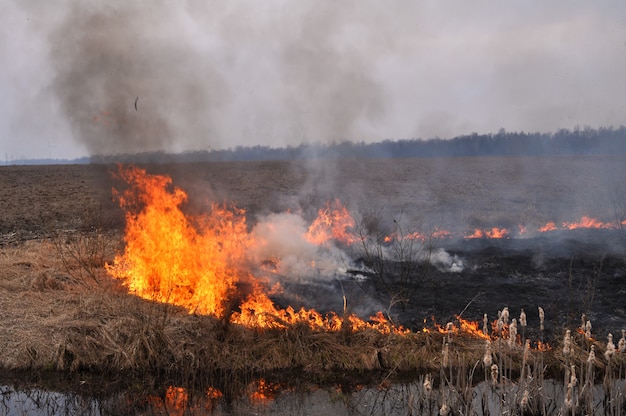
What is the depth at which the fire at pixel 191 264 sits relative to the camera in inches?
360

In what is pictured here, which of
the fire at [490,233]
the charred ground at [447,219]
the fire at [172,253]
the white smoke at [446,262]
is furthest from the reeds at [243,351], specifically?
the fire at [490,233]

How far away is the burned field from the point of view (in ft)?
26.0

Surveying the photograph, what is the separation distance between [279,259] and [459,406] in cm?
790

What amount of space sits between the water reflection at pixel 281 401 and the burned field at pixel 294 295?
0.38 metres

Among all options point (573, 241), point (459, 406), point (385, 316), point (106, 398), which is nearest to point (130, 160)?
point (106, 398)

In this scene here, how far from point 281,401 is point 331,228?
965 centimetres

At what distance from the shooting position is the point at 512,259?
13977 millimetres

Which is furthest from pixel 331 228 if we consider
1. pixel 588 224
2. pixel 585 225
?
pixel 588 224

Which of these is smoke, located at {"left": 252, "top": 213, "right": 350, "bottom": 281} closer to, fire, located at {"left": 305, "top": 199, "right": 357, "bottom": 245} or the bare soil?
fire, located at {"left": 305, "top": 199, "right": 357, "bottom": 245}

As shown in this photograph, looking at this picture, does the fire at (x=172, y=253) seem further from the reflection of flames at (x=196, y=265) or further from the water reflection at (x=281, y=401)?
the water reflection at (x=281, y=401)

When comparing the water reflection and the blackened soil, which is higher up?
the blackened soil

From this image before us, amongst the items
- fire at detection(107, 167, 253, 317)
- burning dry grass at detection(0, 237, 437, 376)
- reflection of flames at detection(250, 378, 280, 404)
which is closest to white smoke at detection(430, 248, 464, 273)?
burning dry grass at detection(0, 237, 437, 376)

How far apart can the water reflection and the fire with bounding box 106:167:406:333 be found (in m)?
1.60

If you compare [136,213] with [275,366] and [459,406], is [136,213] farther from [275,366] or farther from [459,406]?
[459,406]
